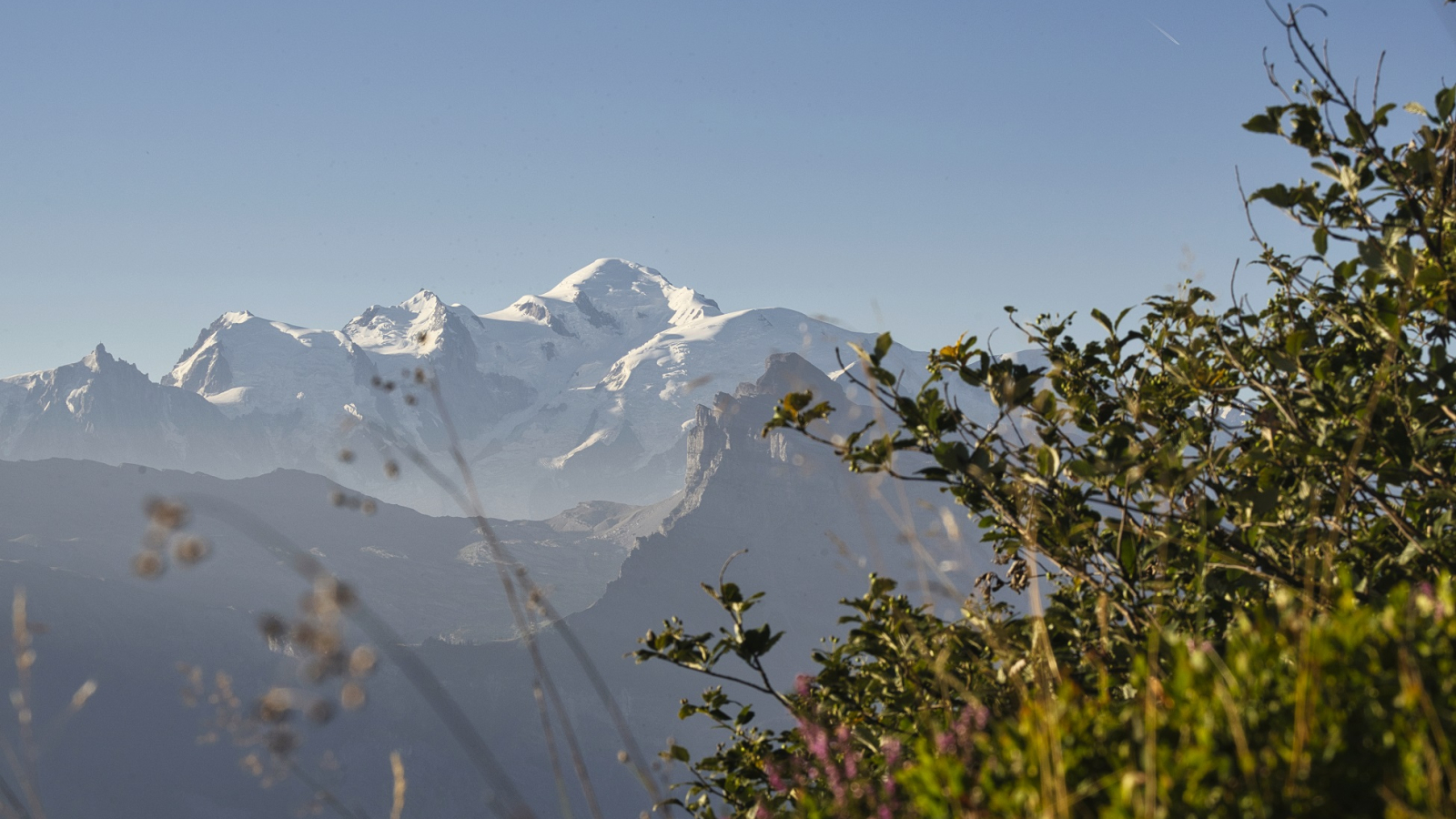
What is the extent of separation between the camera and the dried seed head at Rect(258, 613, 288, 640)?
2.47m

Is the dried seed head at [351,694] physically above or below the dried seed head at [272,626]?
below

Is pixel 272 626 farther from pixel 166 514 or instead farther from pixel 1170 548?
pixel 1170 548

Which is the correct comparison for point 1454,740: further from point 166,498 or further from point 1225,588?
point 166,498

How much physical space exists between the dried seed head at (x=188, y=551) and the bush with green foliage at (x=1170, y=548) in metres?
1.79

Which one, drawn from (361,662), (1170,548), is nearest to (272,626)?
(361,662)

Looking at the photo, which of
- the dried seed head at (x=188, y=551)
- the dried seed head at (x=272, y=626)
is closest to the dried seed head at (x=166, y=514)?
the dried seed head at (x=188, y=551)

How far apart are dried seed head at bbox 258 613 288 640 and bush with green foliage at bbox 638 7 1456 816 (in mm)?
1499

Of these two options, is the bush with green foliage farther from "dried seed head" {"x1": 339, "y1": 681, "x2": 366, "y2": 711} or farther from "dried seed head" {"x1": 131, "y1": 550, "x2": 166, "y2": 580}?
"dried seed head" {"x1": 131, "y1": 550, "x2": 166, "y2": 580}

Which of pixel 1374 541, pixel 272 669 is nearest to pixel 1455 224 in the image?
pixel 1374 541

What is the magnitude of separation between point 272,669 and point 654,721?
230 ft

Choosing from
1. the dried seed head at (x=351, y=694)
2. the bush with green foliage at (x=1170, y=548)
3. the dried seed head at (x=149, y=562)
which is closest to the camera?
the bush with green foliage at (x=1170, y=548)

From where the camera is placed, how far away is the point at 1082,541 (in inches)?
149

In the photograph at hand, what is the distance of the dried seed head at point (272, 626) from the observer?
2470 millimetres

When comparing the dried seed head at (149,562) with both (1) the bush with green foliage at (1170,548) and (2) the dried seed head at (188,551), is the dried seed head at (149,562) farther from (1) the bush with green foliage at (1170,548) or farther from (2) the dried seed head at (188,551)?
(1) the bush with green foliage at (1170,548)
